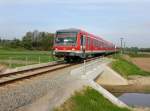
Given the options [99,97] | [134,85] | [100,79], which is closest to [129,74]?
[134,85]

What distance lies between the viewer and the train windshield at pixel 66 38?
3794cm

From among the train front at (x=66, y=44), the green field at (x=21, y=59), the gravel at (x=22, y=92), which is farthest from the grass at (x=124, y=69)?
the gravel at (x=22, y=92)

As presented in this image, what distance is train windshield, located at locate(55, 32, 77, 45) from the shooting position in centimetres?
3794

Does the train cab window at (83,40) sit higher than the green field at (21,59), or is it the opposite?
the train cab window at (83,40)

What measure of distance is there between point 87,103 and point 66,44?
2018 cm

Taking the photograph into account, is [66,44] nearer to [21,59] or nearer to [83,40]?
[83,40]

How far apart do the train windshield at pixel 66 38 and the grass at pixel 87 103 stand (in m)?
15.8

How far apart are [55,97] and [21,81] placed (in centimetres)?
495

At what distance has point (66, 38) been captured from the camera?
3825 cm

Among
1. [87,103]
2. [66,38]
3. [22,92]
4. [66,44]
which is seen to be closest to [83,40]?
[66,38]

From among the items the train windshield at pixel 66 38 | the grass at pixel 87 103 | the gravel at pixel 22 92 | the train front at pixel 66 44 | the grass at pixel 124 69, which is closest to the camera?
the gravel at pixel 22 92

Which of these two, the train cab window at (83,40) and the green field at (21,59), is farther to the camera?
the green field at (21,59)

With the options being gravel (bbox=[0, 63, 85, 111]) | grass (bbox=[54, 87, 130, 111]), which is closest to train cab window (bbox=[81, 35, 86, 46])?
grass (bbox=[54, 87, 130, 111])

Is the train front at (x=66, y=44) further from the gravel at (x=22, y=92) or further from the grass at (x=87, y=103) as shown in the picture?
the gravel at (x=22, y=92)
